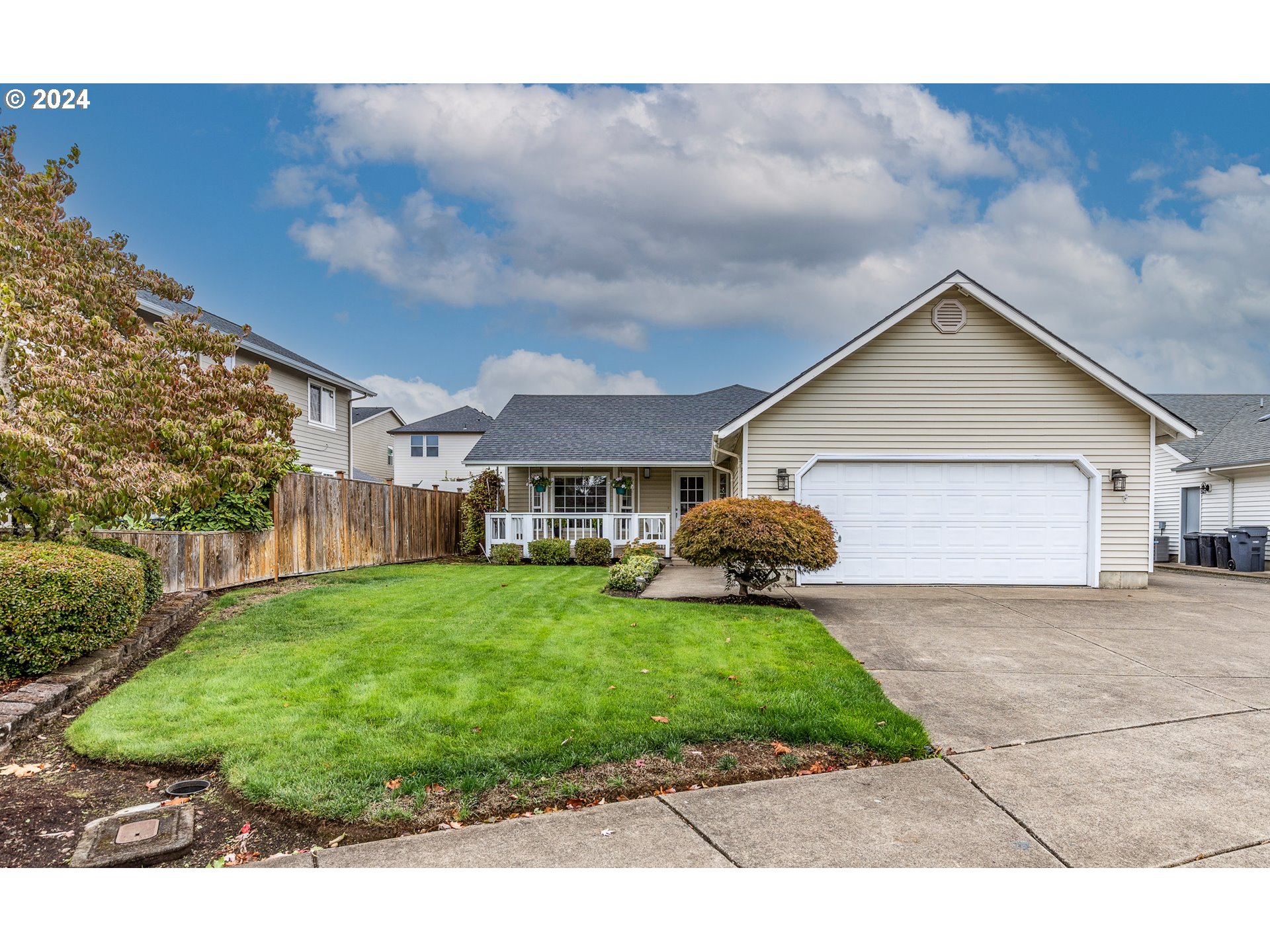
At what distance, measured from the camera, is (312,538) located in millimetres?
12602

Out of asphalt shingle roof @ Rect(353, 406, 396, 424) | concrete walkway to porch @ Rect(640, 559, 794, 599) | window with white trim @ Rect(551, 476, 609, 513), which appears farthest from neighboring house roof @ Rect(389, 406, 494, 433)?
concrete walkway to porch @ Rect(640, 559, 794, 599)

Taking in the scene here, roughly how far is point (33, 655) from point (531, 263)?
11321 millimetres

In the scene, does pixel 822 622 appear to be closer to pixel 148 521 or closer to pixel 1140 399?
pixel 1140 399

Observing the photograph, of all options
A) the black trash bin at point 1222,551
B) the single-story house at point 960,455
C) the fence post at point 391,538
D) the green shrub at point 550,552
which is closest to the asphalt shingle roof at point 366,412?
the fence post at point 391,538

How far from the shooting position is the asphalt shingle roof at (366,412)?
33.8m

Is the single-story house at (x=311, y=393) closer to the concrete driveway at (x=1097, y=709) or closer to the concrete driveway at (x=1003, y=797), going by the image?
the concrete driveway at (x=1097, y=709)

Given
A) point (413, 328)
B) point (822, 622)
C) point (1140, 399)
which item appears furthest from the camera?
point (413, 328)

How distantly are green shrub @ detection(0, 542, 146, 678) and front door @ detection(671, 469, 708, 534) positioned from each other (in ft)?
46.0

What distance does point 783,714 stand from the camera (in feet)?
15.3

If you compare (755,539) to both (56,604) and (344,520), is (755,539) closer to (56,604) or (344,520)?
(56,604)

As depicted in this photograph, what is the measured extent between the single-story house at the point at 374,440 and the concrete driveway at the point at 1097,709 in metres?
28.5

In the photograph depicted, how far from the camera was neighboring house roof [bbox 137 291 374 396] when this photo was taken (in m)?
13.9

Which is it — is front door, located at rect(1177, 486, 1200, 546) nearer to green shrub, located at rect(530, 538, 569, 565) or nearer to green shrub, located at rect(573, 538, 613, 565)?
green shrub, located at rect(573, 538, 613, 565)
